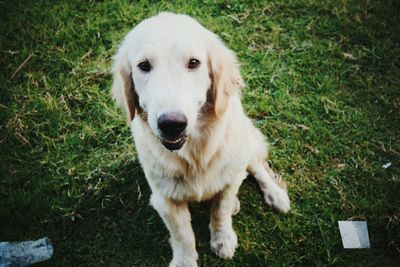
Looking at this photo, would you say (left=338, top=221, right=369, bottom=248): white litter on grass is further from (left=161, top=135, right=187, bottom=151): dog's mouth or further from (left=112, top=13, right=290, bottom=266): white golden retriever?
(left=161, top=135, right=187, bottom=151): dog's mouth

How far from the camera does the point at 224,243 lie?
3.02m

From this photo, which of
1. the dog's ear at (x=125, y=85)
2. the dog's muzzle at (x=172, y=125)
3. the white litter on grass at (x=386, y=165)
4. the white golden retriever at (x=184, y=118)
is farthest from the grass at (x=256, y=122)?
the dog's muzzle at (x=172, y=125)

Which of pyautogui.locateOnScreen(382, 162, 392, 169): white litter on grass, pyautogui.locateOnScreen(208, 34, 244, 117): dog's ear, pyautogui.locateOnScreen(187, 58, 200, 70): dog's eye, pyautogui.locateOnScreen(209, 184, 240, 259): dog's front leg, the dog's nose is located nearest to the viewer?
the dog's nose

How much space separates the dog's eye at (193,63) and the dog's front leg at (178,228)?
92cm

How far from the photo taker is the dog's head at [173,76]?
83.9 inches

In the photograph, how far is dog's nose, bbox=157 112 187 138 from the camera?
206cm

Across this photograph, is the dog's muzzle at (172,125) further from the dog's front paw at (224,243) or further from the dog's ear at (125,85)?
the dog's front paw at (224,243)

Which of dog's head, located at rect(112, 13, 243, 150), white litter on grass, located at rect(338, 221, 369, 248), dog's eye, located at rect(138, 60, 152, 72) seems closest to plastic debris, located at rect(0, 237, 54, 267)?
Result: dog's head, located at rect(112, 13, 243, 150)

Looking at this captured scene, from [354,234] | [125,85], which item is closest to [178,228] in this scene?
[125,85]

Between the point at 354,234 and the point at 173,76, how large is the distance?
184cm

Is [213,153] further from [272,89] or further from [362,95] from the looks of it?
[362,95]

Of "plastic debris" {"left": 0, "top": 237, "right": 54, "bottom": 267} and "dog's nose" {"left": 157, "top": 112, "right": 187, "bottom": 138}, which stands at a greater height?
"dog's nose" {"left": 157, "top": 112, "right": 187, "bottom": 138}

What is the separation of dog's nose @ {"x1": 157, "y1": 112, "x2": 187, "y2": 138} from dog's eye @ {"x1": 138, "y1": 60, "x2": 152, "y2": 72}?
1.34 ft

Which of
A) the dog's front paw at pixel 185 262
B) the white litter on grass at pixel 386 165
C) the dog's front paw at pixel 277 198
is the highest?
the white litter on grass at pixel 386 165
